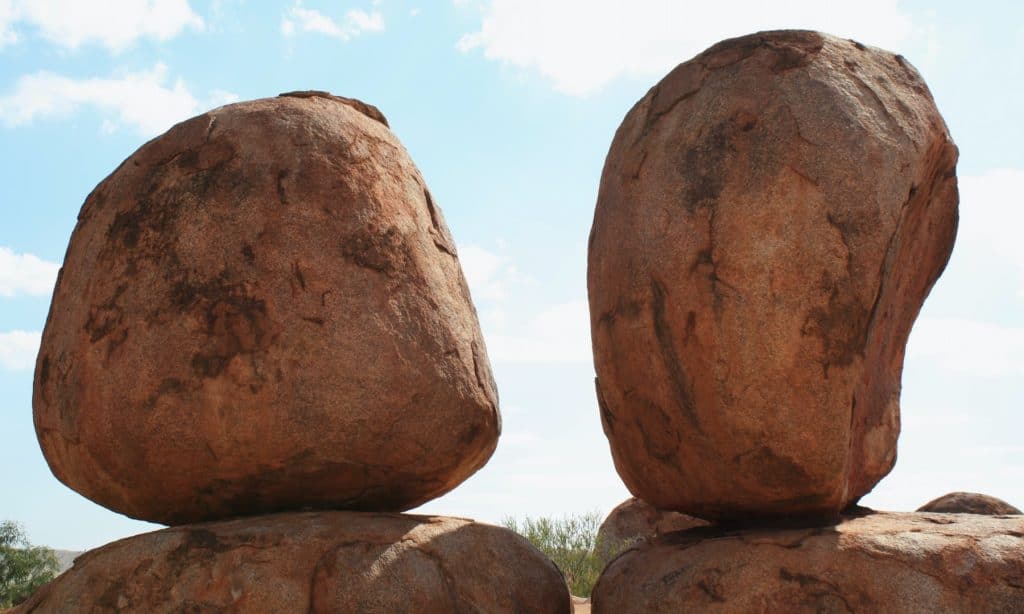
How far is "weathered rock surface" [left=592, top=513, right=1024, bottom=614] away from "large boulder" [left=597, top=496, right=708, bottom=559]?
6.76 metres

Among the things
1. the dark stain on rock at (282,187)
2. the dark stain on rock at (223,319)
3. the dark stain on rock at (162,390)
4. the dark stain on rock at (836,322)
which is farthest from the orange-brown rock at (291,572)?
the dark stain on rock at (836,322)

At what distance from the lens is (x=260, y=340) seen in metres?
3.42

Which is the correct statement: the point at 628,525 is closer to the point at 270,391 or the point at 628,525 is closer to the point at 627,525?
the point at 627,525

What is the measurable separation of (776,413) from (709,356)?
10.5 inches

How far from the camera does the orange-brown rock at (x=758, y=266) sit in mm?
3254

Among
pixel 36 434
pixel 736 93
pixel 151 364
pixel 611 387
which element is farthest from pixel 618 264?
pixel 36 434

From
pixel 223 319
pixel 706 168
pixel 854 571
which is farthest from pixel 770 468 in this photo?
pixel 223 319

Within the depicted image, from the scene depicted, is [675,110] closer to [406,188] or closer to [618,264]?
[618,264]

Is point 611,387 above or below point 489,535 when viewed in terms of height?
above

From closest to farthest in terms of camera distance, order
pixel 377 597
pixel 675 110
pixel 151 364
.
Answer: pixel 377 597 → pixel 151 364 → pixel 675 110

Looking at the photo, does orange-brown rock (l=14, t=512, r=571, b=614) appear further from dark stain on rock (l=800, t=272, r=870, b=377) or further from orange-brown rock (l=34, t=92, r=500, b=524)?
dark stain on rock (l=800, t=272, r=870, b=377)

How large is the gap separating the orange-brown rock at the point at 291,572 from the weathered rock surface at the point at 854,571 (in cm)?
58

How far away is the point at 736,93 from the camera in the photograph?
3.55m

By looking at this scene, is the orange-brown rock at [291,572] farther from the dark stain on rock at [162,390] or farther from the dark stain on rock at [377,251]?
the dark stain on rock at [377,251]
